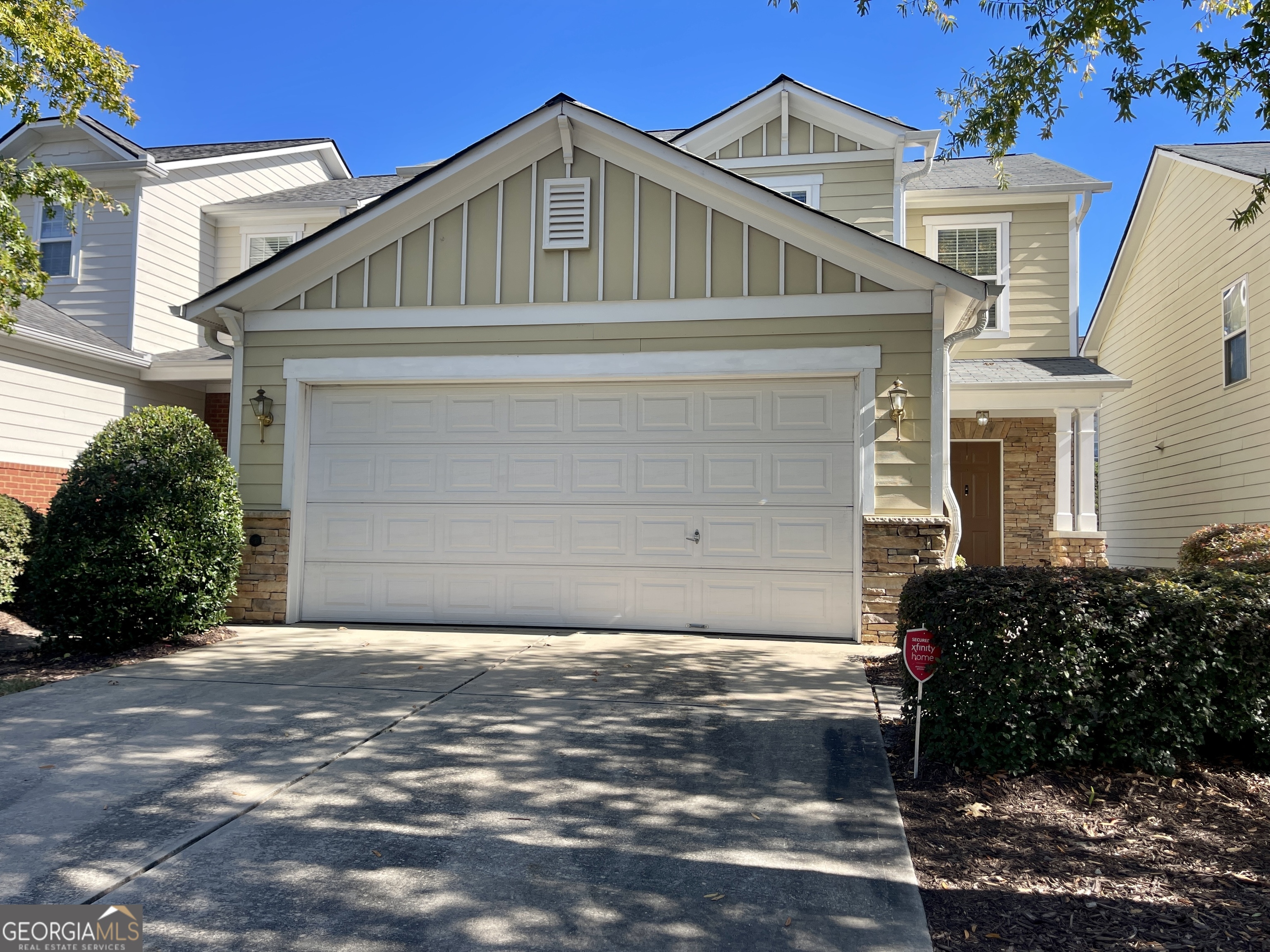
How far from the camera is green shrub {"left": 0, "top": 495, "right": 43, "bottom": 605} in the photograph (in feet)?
27.9

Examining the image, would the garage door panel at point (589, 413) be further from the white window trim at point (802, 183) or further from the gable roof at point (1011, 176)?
the gable roof at point (1011, 176)

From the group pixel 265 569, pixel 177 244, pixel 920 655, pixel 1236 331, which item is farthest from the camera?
pixel 177 244

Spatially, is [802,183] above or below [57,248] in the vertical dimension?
above

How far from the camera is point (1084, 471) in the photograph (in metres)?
12.6

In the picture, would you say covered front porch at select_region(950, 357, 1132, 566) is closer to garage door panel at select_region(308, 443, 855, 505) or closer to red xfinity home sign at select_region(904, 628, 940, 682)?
garage door panel at select_region(308, 443, 855, 505)

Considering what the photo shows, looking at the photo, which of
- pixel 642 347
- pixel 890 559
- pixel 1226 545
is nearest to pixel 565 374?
pixel 642 347

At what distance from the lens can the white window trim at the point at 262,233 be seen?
1455 centimetres

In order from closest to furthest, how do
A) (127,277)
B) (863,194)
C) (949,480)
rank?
(949,480) → (863,194) → (127,277)

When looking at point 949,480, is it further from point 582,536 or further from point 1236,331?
point 1236,331

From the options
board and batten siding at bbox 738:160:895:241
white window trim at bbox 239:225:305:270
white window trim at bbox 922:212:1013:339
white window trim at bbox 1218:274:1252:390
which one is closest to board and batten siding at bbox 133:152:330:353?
white window trim at bbox 239:225:305:270

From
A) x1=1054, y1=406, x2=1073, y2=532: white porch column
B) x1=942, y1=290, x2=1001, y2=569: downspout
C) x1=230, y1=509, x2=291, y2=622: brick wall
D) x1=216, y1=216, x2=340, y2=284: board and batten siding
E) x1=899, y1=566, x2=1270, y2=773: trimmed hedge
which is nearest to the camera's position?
x1=899, y1=566, x2=1270, y2=773: trimmed hedge

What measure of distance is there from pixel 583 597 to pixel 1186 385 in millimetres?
10649

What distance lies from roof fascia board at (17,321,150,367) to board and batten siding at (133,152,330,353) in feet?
1.32

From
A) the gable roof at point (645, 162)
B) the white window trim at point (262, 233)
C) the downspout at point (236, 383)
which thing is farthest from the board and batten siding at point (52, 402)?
the gable roof at point (645, 162)
